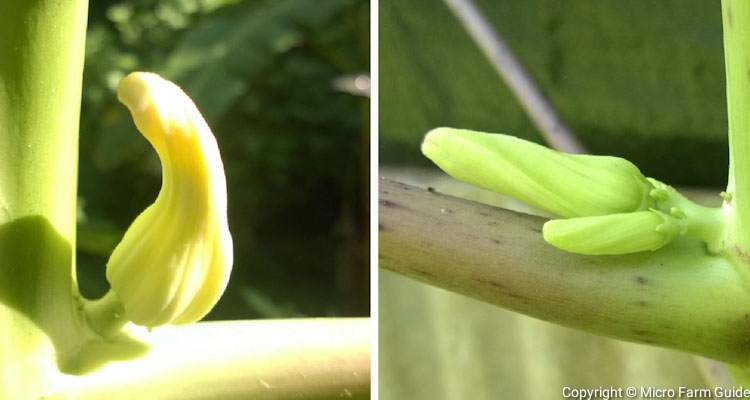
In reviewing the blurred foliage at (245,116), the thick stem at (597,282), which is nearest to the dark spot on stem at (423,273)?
the thick stem at (597,282)

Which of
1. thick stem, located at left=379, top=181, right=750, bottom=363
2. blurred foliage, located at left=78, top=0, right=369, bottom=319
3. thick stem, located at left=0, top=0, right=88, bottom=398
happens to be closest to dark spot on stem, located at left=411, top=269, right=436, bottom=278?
thick stem, located at left=379, top=181, right=750, bottom=363

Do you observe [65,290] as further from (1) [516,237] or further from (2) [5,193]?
(1) [516,237]

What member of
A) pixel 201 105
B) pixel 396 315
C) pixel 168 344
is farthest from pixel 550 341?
pixel 201 105

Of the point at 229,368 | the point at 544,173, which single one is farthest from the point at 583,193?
the point at 229,368

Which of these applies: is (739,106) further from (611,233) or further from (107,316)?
(107,316)

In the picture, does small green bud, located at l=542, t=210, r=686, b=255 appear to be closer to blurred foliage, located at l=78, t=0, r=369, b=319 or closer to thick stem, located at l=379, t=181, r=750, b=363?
thick stem, located at l=379, t=181, r=750, b=363

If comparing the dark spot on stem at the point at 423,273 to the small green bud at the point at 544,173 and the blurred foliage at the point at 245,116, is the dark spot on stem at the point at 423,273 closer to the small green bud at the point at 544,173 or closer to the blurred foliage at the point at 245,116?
the small green bud at the point at 544,173
